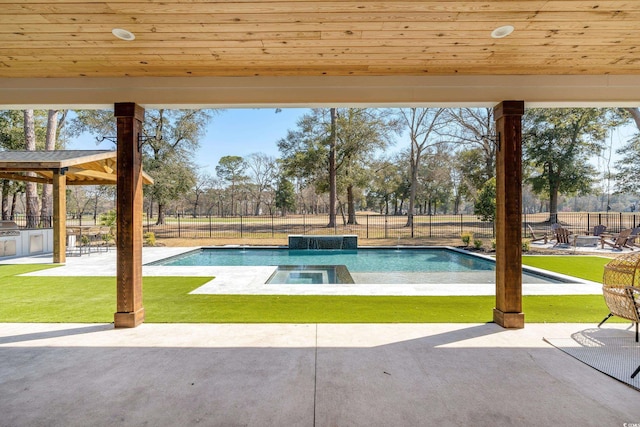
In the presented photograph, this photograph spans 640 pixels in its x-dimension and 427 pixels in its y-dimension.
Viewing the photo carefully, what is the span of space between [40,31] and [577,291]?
754 centimetres

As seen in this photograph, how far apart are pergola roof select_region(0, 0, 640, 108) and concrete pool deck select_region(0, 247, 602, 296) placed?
304 centimetres

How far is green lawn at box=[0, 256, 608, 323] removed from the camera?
164 inches

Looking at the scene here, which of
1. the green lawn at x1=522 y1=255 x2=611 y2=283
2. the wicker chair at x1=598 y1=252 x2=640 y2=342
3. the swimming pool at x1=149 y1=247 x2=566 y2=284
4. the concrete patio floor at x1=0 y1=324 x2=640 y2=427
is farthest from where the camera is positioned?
the swimming pool at x1=149 y1=247 x2=566 y2=284

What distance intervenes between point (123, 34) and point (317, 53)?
1.60m

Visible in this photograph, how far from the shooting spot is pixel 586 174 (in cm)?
2211

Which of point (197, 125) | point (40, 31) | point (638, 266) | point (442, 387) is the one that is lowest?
point (442, 387)

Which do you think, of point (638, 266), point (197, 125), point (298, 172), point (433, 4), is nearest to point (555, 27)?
point (433, 4)

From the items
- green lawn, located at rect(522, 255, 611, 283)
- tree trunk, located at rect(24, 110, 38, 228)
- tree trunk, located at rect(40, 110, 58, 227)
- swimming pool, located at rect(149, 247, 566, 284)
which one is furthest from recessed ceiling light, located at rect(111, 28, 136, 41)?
tree trunk, located at rect(40, 110, 58, 227)

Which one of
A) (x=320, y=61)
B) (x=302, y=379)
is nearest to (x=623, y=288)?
(x=302, y=379)

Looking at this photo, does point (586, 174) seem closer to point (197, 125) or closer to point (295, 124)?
point (295, 124)

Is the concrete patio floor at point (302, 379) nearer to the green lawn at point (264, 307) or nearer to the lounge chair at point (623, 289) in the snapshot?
the green lawn at point (264, 307)

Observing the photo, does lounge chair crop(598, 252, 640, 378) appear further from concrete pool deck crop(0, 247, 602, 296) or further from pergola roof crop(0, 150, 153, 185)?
pergola roof crop(0, 150, 153, 185)

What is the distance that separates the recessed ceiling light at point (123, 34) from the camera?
2.62 metres

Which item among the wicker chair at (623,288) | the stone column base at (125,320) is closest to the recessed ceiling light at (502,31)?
the wicker chair at (623,288)
